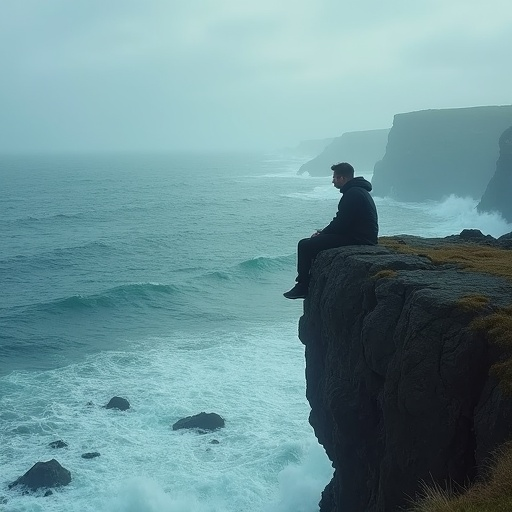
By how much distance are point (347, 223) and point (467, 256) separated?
2500mm

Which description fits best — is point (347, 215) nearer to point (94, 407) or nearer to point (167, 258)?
point (94, 407)

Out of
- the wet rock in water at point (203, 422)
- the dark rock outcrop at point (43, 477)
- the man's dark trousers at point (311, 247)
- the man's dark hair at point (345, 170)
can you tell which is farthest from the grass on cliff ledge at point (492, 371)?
the dark rock outcrop at point (43, 477)

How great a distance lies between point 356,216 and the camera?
1163cm

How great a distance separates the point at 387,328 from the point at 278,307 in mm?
31145

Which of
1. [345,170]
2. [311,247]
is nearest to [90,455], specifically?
[311,247]

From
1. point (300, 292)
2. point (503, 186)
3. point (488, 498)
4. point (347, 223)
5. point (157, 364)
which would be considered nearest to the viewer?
point (488, 498)

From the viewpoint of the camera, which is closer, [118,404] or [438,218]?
[118,404]

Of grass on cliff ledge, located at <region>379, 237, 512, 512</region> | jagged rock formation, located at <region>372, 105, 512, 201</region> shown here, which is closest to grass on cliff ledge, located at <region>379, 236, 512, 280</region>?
grass on cliff ledge, located at <region>379, 237, 512, 512</region>

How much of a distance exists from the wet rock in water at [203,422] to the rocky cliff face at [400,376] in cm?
1082

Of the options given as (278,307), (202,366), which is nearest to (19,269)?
(278,307)

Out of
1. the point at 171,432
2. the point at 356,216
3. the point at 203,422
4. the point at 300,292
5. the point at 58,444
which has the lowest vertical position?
the point at 171,432

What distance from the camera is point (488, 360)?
7418 mm

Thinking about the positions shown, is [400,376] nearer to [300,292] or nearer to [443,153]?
[300,292]

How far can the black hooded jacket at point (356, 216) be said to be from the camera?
36.7 feet
